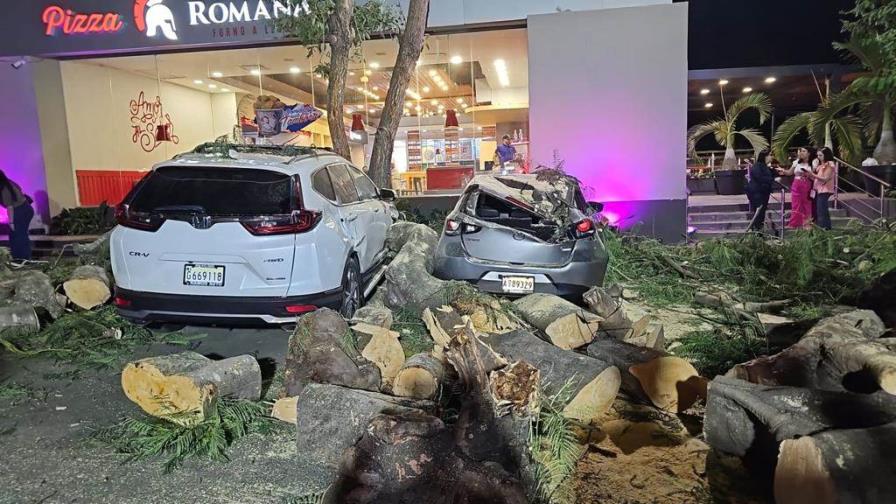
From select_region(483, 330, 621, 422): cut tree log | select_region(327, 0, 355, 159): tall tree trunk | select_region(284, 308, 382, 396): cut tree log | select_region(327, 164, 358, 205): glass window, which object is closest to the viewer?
select_region(483, 330, 621, 422): cut tree log

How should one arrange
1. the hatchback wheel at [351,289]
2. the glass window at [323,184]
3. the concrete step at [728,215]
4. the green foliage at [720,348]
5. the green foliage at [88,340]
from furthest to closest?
the concrete step at [728,215]
the hatchback wheel at [351,289]
the glass window at [323,184]
the green foliage at [88,340]
the green foliage at [720,348]

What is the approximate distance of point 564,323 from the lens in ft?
14.7

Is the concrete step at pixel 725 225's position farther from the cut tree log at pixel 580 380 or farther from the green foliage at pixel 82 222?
the green foliage at pixel 82 222

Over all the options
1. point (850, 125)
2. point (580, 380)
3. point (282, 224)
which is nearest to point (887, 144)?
point (850, 125)

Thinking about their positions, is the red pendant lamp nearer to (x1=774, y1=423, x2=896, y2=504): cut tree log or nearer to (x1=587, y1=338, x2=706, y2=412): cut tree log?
(x1=587, y1=338, x2=706, y2=412): cut tree log

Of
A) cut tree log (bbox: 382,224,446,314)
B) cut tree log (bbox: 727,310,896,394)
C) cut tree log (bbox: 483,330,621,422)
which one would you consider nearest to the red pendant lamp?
cut tree log (bbox: 382,224,446,314)

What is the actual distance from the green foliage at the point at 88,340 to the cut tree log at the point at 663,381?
12.7 feet

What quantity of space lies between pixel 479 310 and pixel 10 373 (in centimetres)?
386

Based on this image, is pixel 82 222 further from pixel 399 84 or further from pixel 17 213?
pixel 399 84

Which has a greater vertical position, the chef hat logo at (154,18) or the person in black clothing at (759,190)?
the chef hat logo at (154,18)

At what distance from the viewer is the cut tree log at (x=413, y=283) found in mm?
5270

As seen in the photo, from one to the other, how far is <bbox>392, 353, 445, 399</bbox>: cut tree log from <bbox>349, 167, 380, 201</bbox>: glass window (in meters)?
3.19

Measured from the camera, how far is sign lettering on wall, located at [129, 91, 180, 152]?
587 inches

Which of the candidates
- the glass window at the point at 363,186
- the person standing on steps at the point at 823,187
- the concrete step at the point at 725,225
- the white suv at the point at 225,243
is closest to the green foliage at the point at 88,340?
the white suv at the point at 225,243
